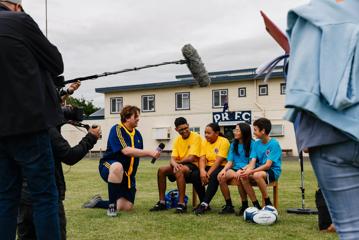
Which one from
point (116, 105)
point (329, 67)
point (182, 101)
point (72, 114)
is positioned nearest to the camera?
point (329, 67)

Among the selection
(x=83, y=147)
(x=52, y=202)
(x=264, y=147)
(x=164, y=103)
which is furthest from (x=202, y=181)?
(x=164, y=103)

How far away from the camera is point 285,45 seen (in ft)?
6.77

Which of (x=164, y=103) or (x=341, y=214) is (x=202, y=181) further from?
(x=164, y=103)

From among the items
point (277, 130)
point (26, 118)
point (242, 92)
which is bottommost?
point (277, 130)

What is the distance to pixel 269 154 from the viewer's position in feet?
20.7

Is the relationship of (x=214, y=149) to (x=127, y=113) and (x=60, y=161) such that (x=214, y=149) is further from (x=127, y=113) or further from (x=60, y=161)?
(x=60, y=161)

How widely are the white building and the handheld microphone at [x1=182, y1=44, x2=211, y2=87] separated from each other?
82.1ft

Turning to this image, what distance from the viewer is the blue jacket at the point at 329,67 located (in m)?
1.60

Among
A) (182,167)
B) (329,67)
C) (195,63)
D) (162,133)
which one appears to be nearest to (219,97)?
(162,133)

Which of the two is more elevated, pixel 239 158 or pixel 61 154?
pixel 61 154

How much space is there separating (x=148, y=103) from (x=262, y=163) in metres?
29.7

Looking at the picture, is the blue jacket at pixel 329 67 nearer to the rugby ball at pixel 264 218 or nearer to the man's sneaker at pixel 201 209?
the rugby ball at pixel 264 218

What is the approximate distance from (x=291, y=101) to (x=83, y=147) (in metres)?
2.50

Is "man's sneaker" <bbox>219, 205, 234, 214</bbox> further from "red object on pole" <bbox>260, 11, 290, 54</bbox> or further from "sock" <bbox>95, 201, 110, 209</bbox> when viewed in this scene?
"red object on pole" <bbox>260, 11, 290, 54</bbox>
